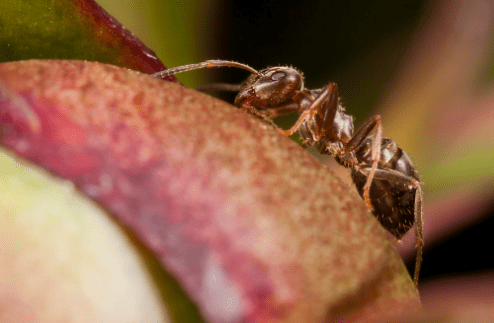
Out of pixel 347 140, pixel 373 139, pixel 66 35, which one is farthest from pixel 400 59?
pixel 66 35

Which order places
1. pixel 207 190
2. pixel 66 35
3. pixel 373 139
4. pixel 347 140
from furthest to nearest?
pixel 347 140, pixel 373 139, pixel 66 35, pixel 207 190

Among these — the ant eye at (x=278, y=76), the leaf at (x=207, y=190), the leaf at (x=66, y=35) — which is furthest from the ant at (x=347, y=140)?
the leaf at (x=207, y=190)

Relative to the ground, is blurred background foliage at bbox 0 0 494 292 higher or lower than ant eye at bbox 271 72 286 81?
higher

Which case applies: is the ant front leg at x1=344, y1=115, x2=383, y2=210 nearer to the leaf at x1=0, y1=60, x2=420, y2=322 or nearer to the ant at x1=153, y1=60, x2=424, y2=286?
the ant at x1=153, y1=60, x2=424, y2=286

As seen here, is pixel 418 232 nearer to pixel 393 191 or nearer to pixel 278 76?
pixel 393 191

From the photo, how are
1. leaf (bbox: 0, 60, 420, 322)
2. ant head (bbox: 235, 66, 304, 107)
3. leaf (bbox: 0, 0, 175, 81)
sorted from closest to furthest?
1. leaf (bbox: 0, 60, 420, 322)
2. leaf (bbox: 0, 0, 175, 81)
3. ant head (bbox: 235, 66, 304, 107)

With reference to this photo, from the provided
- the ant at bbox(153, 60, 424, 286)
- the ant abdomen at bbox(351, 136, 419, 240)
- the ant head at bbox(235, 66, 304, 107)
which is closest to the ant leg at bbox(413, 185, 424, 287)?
the ant at bbox(153, 60, 424, 286)

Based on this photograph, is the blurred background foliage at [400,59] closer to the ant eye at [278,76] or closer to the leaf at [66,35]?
the ant eye at [278,76]
